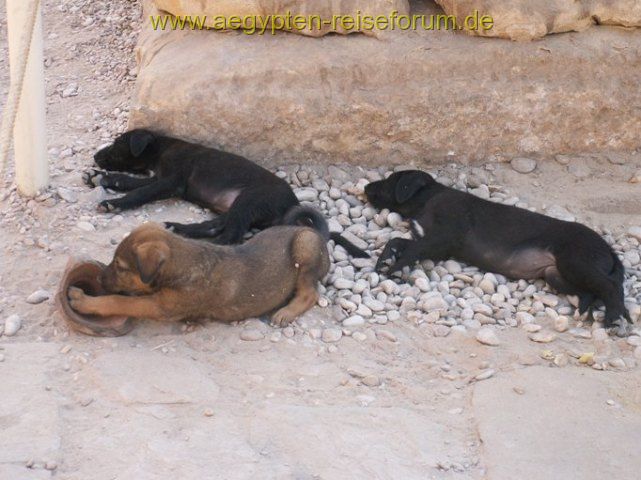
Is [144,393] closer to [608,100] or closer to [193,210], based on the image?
[193,210]

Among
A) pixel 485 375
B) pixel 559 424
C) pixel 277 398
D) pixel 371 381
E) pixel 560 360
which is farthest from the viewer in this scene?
pixel 560 360

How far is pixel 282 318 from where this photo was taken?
6.66m

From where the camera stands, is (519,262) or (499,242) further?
(499,242)

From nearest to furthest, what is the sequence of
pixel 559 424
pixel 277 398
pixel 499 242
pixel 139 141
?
pixel 559 424, pixel 277 398, pixel 499 242, pixel 139 141

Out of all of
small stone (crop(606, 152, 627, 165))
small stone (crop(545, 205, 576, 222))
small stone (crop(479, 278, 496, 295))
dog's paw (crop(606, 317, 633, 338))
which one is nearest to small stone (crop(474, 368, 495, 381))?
dog's paw (crop(606, 317, 633, 338))

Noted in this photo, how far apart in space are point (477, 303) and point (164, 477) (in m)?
2.92

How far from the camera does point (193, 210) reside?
815cm

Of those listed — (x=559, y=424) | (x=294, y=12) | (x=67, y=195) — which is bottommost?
(x=559, y=424)

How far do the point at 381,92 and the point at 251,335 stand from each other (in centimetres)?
278

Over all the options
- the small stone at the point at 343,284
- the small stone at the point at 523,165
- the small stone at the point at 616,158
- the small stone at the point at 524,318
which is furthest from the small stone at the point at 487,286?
the small stone at the point at 616,158

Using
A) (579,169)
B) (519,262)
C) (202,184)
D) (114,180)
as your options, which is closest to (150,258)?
(202,184)

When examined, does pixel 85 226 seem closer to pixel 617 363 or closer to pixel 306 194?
pixel 306 194

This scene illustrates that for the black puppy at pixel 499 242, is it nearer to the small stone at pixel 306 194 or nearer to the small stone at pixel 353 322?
the small stone at pixel 306 194

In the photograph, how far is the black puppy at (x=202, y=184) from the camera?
7.70 m
